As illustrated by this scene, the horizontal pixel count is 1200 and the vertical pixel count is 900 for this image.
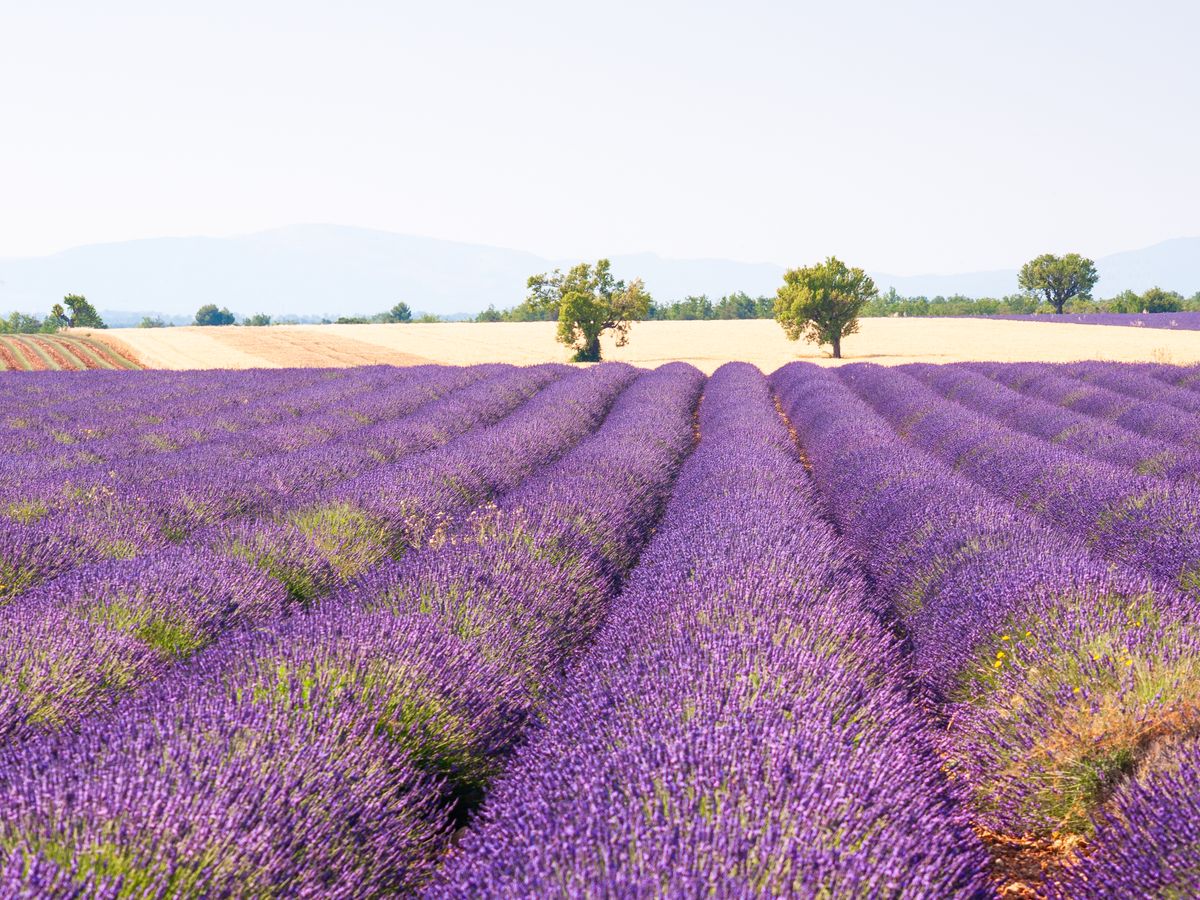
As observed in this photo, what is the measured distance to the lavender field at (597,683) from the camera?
5.67ft

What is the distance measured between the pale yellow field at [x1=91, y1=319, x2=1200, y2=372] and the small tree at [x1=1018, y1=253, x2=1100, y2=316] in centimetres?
2166

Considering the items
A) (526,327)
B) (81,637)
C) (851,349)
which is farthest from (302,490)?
(526,327)

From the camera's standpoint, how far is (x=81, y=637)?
9.98ft

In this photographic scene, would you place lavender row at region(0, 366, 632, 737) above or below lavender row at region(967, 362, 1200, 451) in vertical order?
above

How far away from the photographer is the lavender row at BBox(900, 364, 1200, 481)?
668cm

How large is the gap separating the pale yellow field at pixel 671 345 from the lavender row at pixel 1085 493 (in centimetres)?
1743

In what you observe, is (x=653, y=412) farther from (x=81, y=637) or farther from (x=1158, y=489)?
(x=81, y=637)

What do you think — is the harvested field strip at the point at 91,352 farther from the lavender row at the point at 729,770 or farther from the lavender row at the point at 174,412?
the lavender row at the point at 729,770

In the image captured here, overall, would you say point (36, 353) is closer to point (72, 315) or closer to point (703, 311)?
point (72, 315)

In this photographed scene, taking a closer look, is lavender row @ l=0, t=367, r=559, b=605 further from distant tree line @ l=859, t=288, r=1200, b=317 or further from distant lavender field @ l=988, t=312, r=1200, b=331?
distant tree line @ l=859, t=288, r=1200, b=317

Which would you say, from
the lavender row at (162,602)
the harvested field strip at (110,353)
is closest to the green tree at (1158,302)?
the harvested field strip at (110,353)

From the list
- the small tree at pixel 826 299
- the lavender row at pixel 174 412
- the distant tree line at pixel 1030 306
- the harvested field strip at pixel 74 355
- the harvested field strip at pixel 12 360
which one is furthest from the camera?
the distant tree line at pixel 1030 306

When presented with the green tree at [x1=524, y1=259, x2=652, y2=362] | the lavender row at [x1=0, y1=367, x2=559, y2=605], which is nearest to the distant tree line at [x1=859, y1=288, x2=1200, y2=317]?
the green tree at [x1=524, y1=259, x2=652, y2=362]

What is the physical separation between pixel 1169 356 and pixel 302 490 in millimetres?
23837
